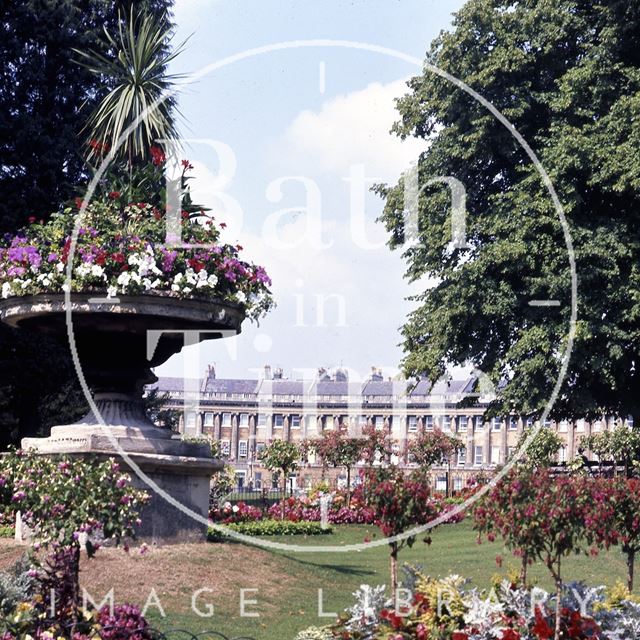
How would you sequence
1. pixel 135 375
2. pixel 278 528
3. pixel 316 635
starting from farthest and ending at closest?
pixel 278 528 → pixel 135 375 → pixel 316 635

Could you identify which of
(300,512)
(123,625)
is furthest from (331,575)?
(300,512)

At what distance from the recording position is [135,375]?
1458 centimetres

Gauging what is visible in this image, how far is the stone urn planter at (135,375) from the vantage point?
13.4 meters

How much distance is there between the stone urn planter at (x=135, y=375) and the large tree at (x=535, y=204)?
47.2 ft

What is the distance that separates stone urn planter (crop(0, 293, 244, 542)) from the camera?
526 inches

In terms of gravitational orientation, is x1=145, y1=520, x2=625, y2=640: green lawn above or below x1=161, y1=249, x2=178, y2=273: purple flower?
below

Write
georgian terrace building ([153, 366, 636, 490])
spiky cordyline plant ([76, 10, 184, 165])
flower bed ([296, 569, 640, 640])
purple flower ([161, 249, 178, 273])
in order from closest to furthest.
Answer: flower bed ([296, 569, 640, 640]) < purple flower ([161, 249, 178, 273]) < spiky cordyline plant ([76, 10, 184, 165]) < georgian terrace building ([153, 366, 636, 490])

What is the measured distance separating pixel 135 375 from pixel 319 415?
62.5 metres

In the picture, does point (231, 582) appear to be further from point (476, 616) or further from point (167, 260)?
point (476, 616)

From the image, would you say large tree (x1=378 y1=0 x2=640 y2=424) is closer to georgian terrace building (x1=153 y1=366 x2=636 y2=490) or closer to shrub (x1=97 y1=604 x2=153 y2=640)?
shrub (x1=97 y1=604 x2=153 y2=640)

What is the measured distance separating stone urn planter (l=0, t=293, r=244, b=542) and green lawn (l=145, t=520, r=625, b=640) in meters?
1.22

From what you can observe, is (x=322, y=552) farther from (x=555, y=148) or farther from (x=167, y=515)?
(x=555, y=148)

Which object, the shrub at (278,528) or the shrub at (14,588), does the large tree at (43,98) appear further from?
the shrub at (14,588)
